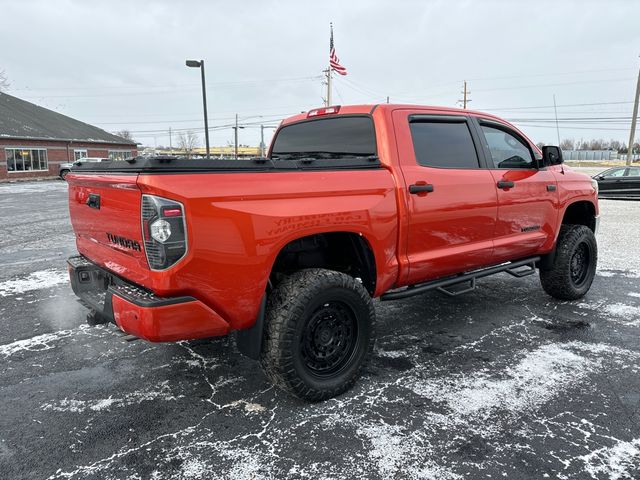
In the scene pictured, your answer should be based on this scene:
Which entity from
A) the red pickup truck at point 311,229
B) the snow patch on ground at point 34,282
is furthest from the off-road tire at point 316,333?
the snow patch on ground at point 34,282

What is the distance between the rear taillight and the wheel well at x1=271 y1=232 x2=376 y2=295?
0.82 meters

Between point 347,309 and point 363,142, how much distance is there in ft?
4.37

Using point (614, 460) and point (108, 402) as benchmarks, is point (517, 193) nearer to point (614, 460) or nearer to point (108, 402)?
point (614, 460)

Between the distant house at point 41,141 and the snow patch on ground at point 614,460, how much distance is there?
1379 inches

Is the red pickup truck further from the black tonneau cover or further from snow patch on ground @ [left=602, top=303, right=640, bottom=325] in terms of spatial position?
snow patch on ground @ [left=602, top=303, right=640, bottom=325]

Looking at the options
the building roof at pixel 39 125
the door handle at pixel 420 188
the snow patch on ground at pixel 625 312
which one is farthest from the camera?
the building roof at pixel 39 125

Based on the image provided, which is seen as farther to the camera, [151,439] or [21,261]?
[21,261]

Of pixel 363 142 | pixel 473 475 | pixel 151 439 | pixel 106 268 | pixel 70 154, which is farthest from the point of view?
pixel 70 154

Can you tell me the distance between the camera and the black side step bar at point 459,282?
142 inches

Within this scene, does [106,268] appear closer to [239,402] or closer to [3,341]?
[239,402]

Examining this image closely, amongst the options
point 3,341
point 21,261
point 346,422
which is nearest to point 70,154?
point 21,261

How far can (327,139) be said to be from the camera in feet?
13.2

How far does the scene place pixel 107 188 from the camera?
9.04 feet

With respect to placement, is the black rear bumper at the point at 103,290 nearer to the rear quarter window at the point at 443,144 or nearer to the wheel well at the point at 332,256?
the wheel well at the point at 332,256
